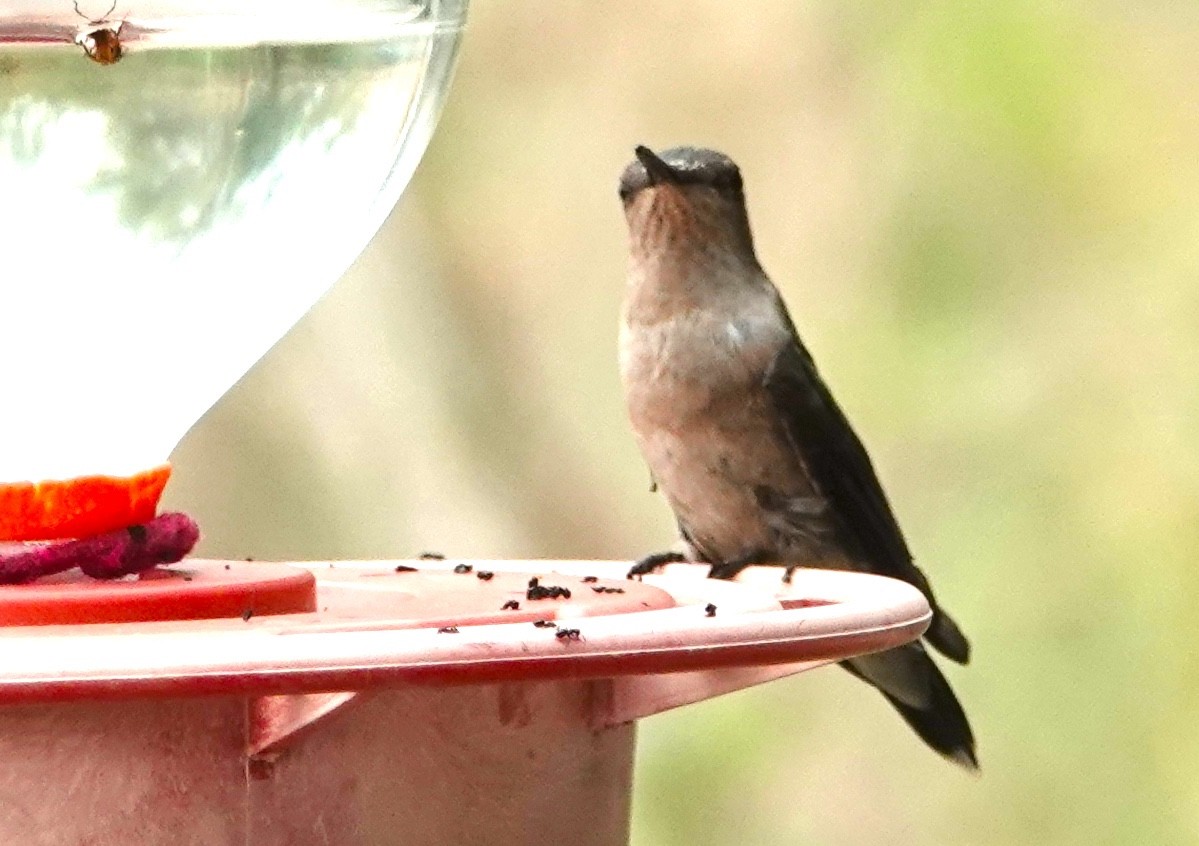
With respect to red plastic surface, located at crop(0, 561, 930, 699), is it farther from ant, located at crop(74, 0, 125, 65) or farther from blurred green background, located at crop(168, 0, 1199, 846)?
blurred green background, located at crop(168, 0, 1199, 846)

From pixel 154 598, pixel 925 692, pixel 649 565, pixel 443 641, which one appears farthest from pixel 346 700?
pixel 925 692

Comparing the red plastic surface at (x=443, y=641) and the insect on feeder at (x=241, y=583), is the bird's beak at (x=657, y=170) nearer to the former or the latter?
the insect on feeder at (x=241, y=583)

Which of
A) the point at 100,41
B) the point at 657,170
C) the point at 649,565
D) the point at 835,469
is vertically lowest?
the point at 649,565

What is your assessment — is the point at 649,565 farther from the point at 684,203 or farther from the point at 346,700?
the point at 346,700

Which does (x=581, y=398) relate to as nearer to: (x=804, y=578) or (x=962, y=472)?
(x=962, y=472)

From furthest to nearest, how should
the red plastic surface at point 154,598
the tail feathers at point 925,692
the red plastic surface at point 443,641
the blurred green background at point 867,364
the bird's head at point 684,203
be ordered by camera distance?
the blurred green background at point 867,364
the tail feathers at point 925,692
the bird's head at point 684,203
the red plastic surface at point 154,598
the red plastic surface at point 443,641

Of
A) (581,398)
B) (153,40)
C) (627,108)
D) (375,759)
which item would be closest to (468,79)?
(627,108)

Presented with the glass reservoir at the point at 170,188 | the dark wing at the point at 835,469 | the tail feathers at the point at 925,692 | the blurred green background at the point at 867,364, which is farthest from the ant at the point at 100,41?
the blurred green background at the point at 867,364
